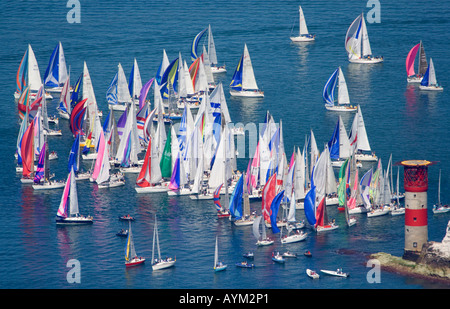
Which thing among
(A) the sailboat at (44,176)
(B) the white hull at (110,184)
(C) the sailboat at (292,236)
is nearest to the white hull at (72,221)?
(B) the white hull at (110,184)

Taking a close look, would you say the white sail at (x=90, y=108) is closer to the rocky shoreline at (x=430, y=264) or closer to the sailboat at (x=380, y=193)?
the sailboat at (x=380, y=193)

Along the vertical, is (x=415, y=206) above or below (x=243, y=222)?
above

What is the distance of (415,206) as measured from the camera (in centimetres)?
14150

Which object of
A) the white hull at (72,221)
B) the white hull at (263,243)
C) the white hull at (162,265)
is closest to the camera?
the white hull at (162,265)

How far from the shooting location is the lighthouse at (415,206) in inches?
5546

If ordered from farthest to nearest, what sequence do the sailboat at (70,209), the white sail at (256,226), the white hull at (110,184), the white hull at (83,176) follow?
the white hull at (83,176), the white hull at (110,184), the sailboat at (70,209), the white sail at (256,226)

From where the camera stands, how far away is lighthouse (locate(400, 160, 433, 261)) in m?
141

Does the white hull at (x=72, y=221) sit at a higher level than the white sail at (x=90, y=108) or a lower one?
lower

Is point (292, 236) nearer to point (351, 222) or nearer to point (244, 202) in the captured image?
point (244, 202)

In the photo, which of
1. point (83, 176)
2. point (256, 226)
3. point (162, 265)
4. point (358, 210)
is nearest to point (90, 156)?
point (83, 176)
